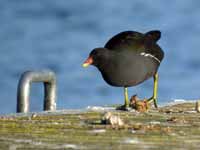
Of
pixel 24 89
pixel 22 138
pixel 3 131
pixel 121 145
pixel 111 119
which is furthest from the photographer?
pixel 24 89

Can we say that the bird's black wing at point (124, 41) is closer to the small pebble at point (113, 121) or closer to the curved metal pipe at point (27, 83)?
the small pebble at point (113, 121)

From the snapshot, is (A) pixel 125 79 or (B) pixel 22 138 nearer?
(B) pixel 22 138

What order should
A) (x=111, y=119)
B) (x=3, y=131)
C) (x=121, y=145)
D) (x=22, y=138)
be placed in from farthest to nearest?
(x=111, y=119) → (x=3, y=131) → (x=22, y=138) → (x=121, y=145)

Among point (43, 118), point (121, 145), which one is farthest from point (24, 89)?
point (121, 145)

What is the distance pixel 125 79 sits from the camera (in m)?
11.4

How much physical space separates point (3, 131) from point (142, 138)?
193 centimetres

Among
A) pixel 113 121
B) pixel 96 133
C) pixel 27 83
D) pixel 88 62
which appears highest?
pixel 27 83

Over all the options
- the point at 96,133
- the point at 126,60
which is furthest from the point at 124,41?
the point at 96,133

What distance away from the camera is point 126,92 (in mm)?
11898

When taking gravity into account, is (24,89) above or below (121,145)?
above

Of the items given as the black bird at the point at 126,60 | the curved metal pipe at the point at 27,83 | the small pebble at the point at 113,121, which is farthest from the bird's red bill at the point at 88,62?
the curved metal pipe at the point at 27,83

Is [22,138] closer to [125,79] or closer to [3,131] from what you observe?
[3,131]

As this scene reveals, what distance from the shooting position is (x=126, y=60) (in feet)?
37.2

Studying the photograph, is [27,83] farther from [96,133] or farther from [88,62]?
[96,133]
